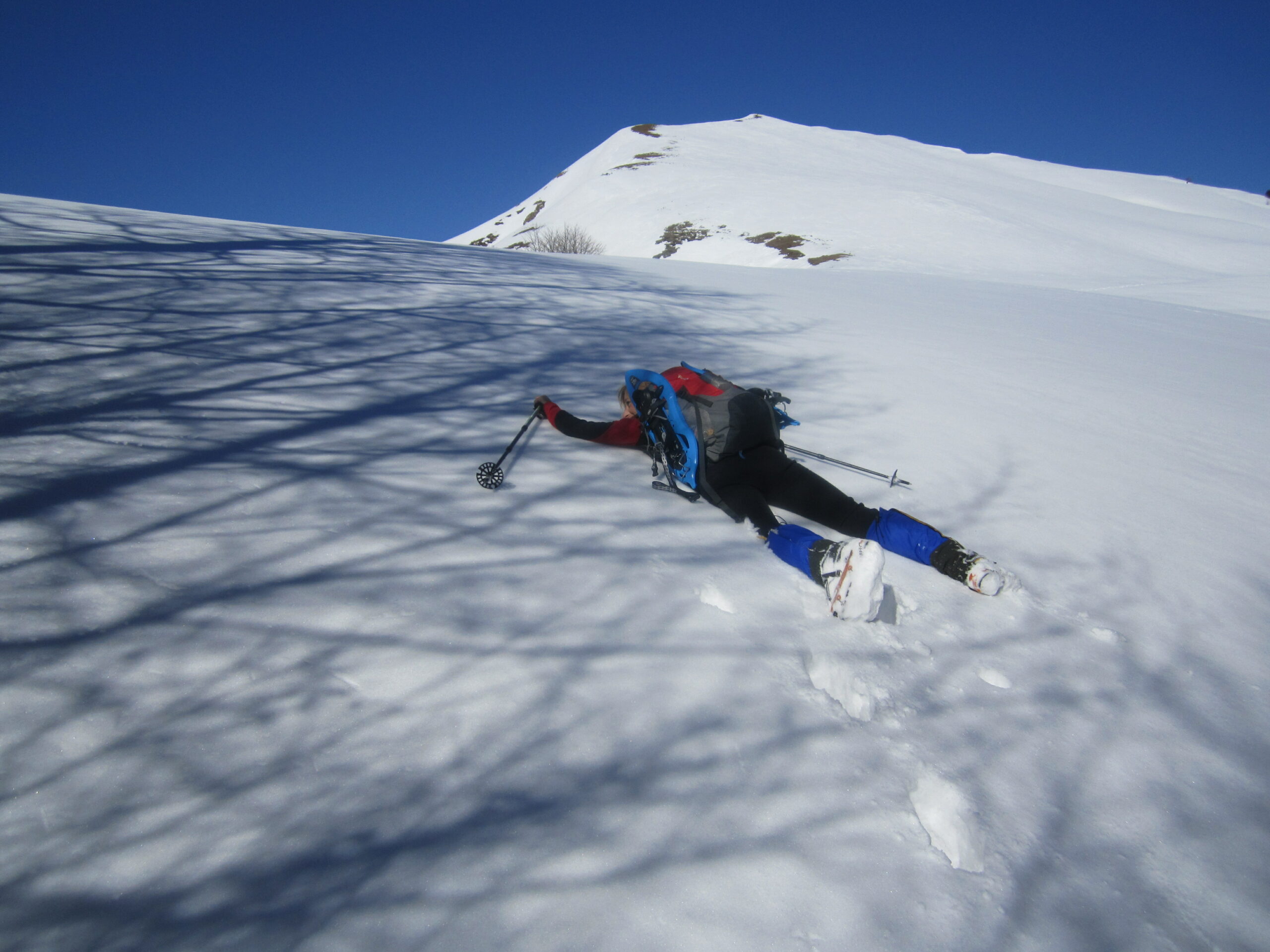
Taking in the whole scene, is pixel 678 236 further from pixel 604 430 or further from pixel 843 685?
pixel 843 685

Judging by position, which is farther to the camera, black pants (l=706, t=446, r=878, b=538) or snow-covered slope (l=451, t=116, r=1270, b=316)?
snow-covered slope (l=451, t=116, r=1270, b=316)

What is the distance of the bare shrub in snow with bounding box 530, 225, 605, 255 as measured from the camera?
3072 centimetres

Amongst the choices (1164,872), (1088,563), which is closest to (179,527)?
(1164,872)

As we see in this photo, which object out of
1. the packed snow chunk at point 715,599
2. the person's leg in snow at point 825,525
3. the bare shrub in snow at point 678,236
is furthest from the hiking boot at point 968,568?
the bare shrub in snow at point 678,236

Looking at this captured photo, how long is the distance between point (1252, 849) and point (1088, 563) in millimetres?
1347

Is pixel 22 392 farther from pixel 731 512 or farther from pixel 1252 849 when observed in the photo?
pixel 1252 849

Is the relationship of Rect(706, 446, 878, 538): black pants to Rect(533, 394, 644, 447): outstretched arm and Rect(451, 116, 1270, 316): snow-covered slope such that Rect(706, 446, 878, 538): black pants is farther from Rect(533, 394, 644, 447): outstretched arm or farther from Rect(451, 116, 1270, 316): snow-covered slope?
Rect(451, 116, 1270, 316): snow-covered slope

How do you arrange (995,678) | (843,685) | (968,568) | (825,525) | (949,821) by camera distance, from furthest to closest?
(825,525), (968,568), (995,678), (843,685), (949,821)

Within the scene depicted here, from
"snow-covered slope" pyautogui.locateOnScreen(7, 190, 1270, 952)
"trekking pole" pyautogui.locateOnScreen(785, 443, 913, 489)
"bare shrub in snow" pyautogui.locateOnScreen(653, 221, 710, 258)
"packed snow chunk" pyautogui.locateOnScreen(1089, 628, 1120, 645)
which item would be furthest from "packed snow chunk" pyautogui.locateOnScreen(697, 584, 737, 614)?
"bare shrub in snow" pyautogui.locateOnScreen(653, 221, 710, 258)

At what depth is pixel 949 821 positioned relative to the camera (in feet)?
5.31

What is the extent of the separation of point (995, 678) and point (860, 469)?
1.43m

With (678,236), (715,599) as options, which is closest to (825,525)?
(715,599)

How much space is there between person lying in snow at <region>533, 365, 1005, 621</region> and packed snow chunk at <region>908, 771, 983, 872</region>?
0.65 m

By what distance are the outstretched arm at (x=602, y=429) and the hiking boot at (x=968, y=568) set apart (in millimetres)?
1451
